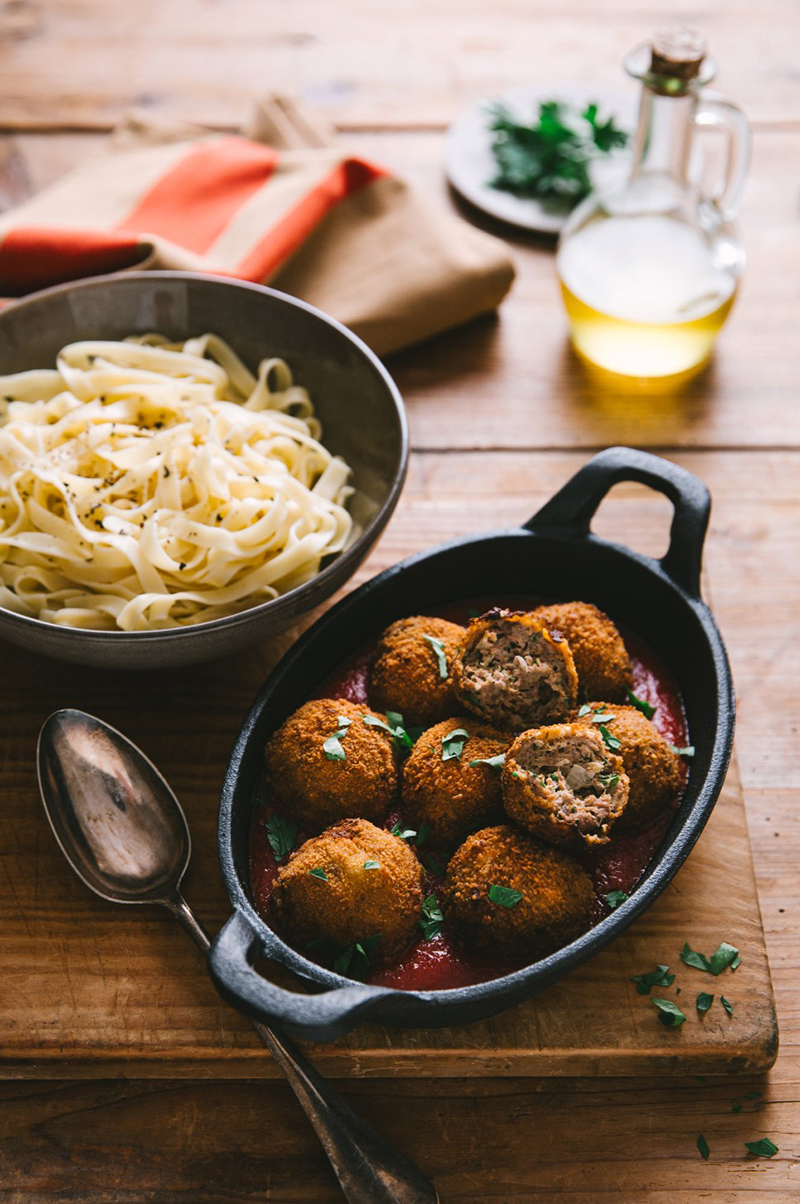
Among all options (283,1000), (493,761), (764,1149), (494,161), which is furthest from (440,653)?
(494,161)

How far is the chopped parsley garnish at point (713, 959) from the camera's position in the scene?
7.38 ft

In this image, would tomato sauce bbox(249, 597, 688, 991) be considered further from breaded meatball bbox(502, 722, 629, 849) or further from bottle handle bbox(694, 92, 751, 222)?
bottle handle bbox(694, 92, 751, 222)

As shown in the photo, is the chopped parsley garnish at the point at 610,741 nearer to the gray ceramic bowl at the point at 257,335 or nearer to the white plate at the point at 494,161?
the gray ceramic bowl at the point at 257,335

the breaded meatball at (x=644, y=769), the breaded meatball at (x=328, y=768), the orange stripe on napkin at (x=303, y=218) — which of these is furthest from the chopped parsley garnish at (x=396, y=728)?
the orange stripe on napkin at (x=303, y=218)

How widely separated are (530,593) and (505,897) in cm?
81

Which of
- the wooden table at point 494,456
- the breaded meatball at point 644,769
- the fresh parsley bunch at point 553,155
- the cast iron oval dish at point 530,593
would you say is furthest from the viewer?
the fresh parsley bunch at point 553,155

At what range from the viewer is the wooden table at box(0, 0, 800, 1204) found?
213 centimetres

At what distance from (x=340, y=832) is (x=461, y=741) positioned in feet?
0.99

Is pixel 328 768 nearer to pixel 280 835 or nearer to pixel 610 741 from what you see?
pixel 280 835

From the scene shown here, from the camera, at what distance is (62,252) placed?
332cm

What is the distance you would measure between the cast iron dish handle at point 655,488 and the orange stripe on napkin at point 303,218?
1.32 meters

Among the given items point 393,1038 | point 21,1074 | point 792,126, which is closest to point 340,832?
point 393,1038

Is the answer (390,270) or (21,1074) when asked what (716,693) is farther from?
(390,270)

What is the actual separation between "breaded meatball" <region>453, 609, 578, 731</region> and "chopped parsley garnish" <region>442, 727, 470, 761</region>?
2.0 inches
